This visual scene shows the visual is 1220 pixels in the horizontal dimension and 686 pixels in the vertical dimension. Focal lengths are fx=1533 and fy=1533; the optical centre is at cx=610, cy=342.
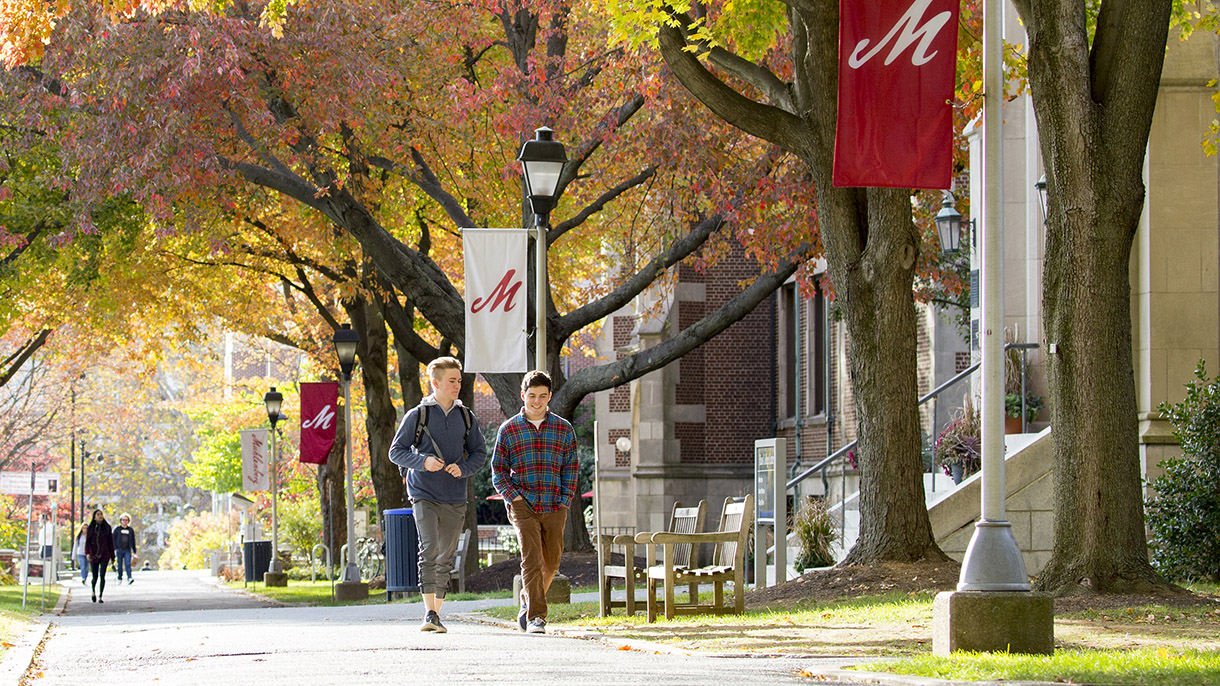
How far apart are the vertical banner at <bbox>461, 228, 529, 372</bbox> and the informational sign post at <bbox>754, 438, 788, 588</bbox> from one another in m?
2.77

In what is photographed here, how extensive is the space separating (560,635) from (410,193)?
52.8 ft

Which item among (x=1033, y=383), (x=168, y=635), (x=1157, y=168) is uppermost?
(x=1157, y=168)

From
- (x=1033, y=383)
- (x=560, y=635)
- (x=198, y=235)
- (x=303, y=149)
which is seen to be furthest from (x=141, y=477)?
(x=560, y=635)

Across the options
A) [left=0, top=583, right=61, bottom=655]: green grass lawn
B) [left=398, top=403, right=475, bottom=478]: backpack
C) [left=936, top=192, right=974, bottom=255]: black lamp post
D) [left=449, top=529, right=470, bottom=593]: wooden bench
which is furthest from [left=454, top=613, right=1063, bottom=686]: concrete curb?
[left=449, top=529, right=470, bottom=593]: wooden bench

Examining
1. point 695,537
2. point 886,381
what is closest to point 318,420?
point 886,381

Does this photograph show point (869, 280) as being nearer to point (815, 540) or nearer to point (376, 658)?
point (815, 540)

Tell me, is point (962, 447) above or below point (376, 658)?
above

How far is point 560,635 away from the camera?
37.7 feet

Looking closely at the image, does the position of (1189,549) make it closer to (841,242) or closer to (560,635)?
(841,242)

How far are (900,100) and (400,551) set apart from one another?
12.9 m

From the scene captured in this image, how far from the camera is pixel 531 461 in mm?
10758

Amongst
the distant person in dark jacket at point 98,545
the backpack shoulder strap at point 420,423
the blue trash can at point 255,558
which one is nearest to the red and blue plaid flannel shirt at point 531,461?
the backpack shoulder strap at point 420,423

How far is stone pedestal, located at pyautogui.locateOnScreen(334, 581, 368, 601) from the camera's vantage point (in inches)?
946

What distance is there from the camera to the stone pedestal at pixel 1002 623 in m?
8.44
